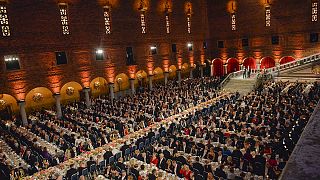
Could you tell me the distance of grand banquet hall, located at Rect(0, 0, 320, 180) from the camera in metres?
13.6

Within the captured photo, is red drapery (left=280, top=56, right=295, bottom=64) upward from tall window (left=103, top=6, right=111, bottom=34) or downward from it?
downward

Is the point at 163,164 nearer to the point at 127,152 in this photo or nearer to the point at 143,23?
the point at 127,152

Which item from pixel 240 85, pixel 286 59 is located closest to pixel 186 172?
pixel 240 85

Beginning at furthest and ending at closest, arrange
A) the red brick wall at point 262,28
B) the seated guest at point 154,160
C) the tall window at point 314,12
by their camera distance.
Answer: the red brick wall at point 262,28 → the tall window at point 314,12 → the seated guest at point 154,160

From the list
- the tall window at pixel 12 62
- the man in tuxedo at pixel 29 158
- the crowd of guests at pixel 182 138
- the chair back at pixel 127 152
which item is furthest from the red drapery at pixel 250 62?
the man in tuxedo at pixel 29 158

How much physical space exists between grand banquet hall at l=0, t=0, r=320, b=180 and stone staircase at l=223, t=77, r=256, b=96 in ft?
0.82

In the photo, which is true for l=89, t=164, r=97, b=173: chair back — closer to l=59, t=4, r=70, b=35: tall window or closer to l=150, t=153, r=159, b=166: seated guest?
l=150, t=153, r=159, b=166: seated guest

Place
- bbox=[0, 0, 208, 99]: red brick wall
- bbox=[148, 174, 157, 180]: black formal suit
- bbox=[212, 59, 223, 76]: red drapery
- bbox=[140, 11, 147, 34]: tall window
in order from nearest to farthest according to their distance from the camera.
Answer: bbox=[148, 174, 157, 180]: black formal suit → bbox=[0, 0, 208, 99]: red brick wall → bbox=[140, 11, 147, 34]: tall window → bbox=[212, 59, 223, 76]: red drapery

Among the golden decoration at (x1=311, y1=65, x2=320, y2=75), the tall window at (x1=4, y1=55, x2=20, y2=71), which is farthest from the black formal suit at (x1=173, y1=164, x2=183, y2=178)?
the golden decoration at (x1=311, y1=65, x2=320, y2=75)

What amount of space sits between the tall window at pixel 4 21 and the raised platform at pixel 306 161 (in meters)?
26.9

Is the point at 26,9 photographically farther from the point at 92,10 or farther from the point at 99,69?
the point at 99,69

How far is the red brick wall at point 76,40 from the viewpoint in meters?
25.9

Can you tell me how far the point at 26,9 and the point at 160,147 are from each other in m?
19.7

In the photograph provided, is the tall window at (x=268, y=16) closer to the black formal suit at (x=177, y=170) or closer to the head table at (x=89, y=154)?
the head table at (x=89, y=154)
